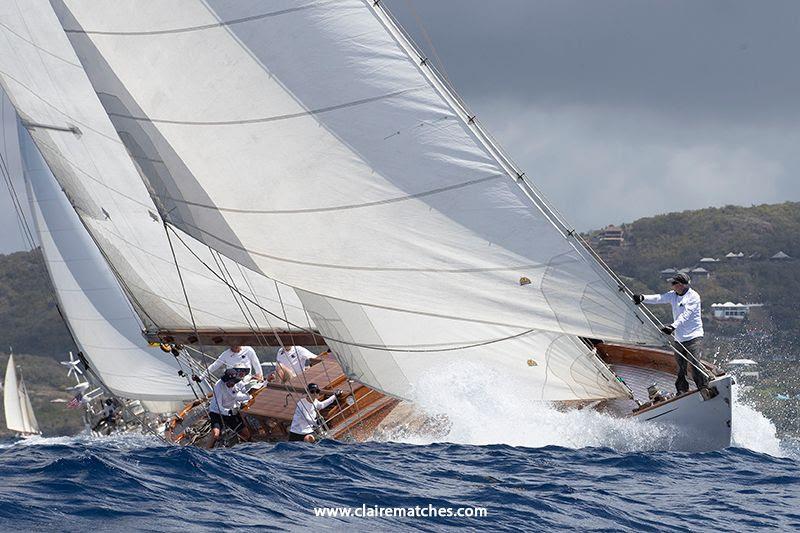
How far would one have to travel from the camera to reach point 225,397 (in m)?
16.6

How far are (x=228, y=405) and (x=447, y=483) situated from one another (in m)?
5.47

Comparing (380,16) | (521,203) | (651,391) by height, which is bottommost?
(651,391)

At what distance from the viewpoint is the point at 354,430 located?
1600 cm

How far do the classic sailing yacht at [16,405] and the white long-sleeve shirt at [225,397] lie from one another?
39.7m

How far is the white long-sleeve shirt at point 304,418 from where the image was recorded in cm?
1605

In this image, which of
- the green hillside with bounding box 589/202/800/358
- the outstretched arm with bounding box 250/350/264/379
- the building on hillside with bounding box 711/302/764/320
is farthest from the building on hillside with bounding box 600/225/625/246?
the outstretched arm with bounding box 250/350/264/379

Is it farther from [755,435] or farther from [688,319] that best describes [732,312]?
[688,319]

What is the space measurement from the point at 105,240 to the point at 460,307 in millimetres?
7277

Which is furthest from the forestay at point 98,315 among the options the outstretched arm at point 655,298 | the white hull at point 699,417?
the white hull at point 699,417

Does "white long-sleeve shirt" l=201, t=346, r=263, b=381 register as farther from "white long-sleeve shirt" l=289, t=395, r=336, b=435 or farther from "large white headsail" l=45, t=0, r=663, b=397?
"large white headsail" l=45, t=0, r=663, b=397

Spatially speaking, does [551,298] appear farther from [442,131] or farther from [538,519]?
[538,519]

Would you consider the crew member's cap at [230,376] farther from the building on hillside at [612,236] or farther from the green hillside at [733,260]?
the building on hillside at [612,236]

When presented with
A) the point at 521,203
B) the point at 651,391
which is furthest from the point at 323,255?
the point at 651,391
